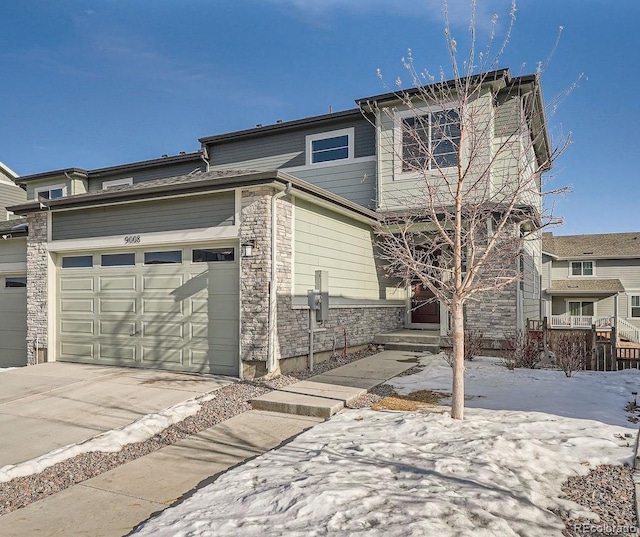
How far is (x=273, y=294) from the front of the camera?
320 inches

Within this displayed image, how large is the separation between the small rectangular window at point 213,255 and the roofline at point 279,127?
23.6ft

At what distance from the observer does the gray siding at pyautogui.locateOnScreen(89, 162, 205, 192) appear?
17177mm

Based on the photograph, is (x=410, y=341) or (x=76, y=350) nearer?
(x=76, y=350)

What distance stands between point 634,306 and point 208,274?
2605cm

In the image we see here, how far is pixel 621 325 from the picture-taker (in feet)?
76.8

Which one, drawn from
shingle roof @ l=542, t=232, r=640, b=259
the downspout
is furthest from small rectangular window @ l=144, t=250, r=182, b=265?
shingle roof @ l=542, t=232, r=640, b=259

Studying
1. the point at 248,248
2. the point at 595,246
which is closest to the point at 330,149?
the point at 248,248

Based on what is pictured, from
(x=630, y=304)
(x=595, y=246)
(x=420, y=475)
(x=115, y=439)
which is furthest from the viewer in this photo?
(x=595, y=246)

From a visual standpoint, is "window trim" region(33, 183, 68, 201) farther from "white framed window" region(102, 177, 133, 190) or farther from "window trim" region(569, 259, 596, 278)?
"window trim" region(569, 259, 596, 278)

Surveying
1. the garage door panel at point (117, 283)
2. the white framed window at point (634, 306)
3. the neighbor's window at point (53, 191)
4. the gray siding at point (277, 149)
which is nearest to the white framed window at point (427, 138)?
the gray siding at point (277, 149)

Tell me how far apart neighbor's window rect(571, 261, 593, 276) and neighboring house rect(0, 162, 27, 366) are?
2713cm

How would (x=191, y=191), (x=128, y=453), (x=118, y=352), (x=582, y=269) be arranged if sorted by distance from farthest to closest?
(x=582, y=269), (x=118, y=352), (x=191, y=191), (x=128, y=453)

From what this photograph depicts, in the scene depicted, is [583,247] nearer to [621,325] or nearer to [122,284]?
[621,325]

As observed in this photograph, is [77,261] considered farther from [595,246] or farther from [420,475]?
[595,246]
